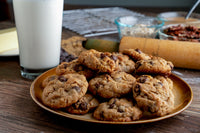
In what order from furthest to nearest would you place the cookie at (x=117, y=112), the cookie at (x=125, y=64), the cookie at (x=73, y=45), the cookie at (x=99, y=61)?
the cookie at (x=73, y=45) < the cookie at (x=125, y=64) < the cookie at (x=99, y=61) < the cookie at (x=117, y=112)

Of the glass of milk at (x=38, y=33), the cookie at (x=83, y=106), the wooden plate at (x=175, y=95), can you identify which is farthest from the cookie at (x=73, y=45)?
the cookie at (x=83, y=106)

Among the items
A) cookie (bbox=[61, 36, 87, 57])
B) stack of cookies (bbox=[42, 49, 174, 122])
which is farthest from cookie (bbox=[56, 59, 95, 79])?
cookie (bbox=[61, 36, 87, 57])

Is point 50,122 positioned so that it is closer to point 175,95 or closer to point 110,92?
point 110,92

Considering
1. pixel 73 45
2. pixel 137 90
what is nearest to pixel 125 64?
pixel 137 90

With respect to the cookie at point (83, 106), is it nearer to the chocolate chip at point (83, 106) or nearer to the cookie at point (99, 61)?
the chocolate chip at point (83, 106)

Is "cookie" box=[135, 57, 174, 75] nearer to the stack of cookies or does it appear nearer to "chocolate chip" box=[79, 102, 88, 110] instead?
the stack of cookies

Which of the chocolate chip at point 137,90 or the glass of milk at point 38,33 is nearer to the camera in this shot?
the chocolate chip at point 137,90

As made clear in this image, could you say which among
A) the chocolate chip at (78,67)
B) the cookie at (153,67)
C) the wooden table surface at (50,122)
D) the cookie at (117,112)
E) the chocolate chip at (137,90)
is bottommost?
the wooden table surface at (50,122)
